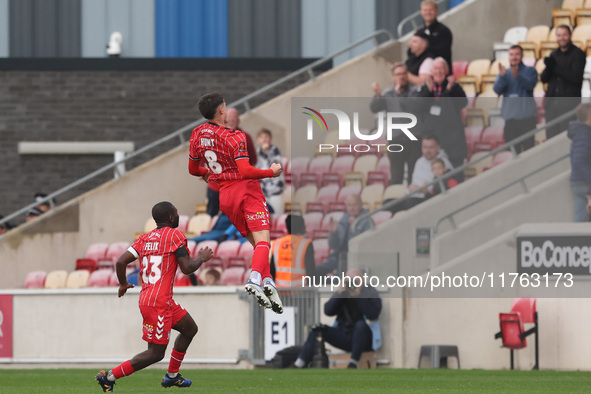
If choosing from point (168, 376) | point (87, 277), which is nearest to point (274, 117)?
point (87, 277)

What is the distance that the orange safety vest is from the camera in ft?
55.5

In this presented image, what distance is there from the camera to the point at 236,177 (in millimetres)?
11188

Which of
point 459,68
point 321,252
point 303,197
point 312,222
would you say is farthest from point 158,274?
point 459,68

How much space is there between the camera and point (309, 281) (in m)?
17.3

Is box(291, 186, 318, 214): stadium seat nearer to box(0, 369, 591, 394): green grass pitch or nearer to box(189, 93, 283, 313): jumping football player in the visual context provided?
box(0, 369, 591, 394): green grass pitch

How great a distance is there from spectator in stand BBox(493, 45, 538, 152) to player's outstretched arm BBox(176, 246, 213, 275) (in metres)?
7.96

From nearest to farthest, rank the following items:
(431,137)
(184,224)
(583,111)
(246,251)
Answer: (583,111) → (431,137) → (246,251) → (184,224)

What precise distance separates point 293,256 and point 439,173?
7.42 feet

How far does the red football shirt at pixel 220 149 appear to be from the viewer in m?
11.0

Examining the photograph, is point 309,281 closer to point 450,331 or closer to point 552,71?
point 450,331

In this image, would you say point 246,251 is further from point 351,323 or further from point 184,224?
point 351,323

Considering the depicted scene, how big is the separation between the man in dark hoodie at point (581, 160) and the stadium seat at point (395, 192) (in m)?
2.29

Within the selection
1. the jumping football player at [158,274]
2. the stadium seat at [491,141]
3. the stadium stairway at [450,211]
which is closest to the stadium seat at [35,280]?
the stadium stairway at [450,211]

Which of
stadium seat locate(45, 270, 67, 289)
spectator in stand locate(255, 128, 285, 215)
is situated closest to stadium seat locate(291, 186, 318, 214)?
spectator in stand locate(255, 128, 285, 215)
